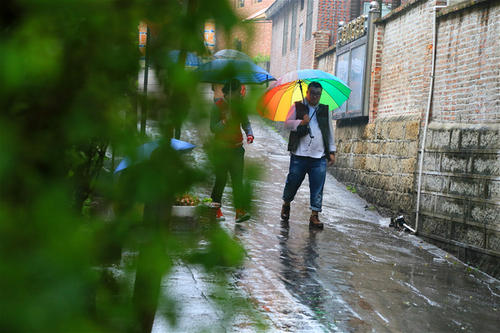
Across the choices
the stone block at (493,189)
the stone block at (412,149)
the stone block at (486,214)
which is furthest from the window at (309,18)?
the stone block at (493,189)

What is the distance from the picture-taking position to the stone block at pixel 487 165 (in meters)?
7.57

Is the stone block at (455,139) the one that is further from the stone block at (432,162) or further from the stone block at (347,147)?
the stone block at (347,147)

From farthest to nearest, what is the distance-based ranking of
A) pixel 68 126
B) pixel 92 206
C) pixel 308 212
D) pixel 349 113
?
pixel 349 113, pixel 308 212, pixel 92 206, pixel 68 126

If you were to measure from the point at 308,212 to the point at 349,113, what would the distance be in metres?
4.05

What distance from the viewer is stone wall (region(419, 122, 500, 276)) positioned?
7605 millimetres

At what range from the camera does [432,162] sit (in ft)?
30.8

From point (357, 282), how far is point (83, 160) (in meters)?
5.11

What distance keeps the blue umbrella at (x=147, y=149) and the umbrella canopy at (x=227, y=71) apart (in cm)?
13

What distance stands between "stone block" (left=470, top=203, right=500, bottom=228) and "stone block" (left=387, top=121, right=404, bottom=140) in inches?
119

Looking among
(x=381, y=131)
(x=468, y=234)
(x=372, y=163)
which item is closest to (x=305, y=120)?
(x=468, y=234)

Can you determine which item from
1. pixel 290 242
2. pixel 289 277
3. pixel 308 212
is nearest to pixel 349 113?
pixel 308 212

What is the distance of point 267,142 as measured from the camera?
19219 millimetres

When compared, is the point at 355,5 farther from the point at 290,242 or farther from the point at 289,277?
the point at 289,277

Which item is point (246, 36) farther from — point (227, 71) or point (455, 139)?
Result: point (455, 139)
